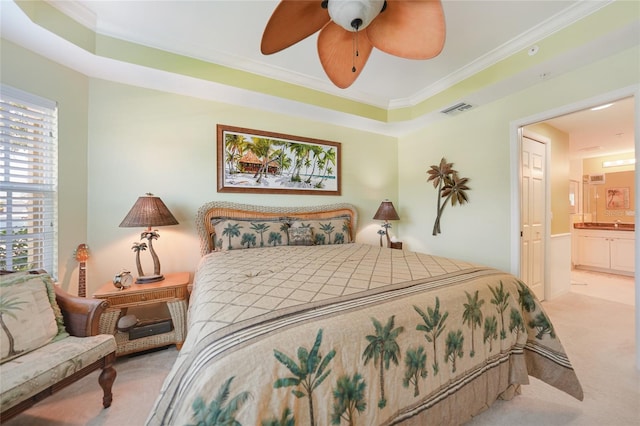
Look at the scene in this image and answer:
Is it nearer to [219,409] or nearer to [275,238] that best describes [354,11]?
[219,409]

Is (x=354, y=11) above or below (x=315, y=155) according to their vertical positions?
above

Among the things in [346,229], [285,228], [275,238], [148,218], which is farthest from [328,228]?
[148,218]

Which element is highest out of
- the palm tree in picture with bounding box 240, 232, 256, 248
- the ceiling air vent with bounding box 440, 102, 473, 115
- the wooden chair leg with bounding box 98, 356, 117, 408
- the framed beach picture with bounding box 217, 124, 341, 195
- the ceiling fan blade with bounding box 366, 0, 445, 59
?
the ceiling air vent with bounding box 440, 102, 473, 115

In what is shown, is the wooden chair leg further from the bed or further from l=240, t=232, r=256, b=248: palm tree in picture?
l=240, t=232, r=256, b=248: palm tree in picture

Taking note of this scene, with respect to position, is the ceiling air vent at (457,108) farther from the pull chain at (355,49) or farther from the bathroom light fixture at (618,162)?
the bathroom light fixture at (618,162)

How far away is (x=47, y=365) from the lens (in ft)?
3.80

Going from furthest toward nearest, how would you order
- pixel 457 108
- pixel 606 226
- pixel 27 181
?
1. pixel 606 226
2. pixel 457 108
3. pixel 27 181

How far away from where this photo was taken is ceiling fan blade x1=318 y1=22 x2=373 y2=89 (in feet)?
4.70

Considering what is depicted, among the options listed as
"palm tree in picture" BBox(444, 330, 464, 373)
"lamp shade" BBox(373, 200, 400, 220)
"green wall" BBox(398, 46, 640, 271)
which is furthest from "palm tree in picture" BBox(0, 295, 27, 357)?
"green wall" BBox(398, 46, 640, 271)

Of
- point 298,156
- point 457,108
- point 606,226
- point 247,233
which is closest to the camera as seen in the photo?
point 247,233

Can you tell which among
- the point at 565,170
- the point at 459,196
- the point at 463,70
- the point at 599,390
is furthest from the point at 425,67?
the point at 599,390

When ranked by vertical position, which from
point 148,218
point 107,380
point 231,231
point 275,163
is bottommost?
point 107,380

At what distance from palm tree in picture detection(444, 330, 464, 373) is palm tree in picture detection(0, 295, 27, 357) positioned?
84.9 inches

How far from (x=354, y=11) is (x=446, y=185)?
2.67 meters
